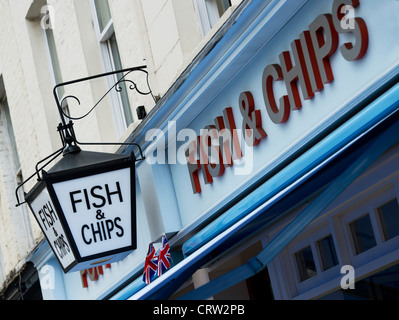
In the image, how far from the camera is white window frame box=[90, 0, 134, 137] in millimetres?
9281

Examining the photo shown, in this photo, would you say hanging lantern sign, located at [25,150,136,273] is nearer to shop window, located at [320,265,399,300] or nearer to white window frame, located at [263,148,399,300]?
white window frame, located at [263,148,399,300]

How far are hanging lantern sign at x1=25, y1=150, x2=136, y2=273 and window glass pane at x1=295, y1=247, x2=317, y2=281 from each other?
130cm

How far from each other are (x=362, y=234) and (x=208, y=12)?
8.29 ft

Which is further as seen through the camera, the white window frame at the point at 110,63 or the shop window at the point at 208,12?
the white window frame at the point at 110,63

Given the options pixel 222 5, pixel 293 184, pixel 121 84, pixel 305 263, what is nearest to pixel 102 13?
pixel 121 84

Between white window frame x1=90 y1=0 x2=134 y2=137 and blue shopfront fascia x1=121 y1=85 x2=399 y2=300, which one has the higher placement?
white window frame x1=90 y1=0 x2=134 y2=137

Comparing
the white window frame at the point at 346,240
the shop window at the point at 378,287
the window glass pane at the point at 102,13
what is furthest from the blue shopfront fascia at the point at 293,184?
the window glass pane at the point at 102,13

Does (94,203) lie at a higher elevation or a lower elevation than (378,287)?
higher

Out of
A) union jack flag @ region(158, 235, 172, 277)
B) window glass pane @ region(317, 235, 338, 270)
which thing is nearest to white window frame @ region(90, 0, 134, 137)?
union jack flag @ region(158, 235, 172, 277)

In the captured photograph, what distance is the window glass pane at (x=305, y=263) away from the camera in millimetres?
6469

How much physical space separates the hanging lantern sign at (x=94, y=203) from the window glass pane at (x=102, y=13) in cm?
265

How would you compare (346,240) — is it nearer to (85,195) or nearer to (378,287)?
(378,287)

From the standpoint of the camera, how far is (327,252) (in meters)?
6.27

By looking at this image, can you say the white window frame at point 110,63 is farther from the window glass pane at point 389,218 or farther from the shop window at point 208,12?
the window glass pane at point 389,218
